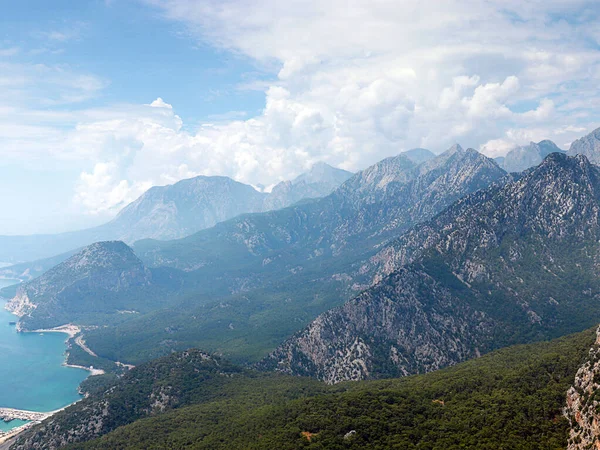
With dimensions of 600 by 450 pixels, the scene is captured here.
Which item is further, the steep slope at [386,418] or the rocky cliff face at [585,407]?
the steep slope at [386,418]

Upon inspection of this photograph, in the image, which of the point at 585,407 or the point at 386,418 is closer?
the point at 585,407

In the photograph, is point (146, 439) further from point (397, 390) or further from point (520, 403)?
point (520, 403)

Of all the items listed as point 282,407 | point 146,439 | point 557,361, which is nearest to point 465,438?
point 557,361

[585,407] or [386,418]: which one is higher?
[386,418]

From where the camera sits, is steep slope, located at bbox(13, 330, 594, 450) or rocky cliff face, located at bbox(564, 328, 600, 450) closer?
rocky cliff face, located at bbox(564, 328, 600, 450)
